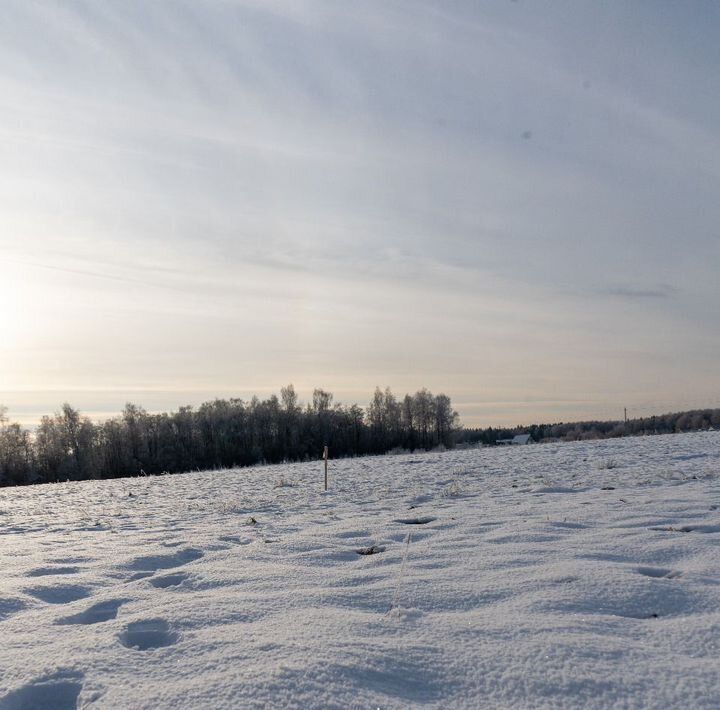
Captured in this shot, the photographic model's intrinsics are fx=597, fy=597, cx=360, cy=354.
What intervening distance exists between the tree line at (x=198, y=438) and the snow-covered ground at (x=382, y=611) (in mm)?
45937

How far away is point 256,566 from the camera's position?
4699 mm

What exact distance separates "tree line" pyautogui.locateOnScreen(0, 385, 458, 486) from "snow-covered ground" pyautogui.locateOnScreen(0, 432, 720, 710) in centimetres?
4594

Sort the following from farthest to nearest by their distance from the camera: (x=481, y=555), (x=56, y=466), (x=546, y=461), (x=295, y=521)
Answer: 1. (x=56, y=466)
2. (x=546, y=461)
3. (x=295, y=521)
4. (x=481, y=555)

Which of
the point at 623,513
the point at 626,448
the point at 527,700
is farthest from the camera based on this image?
the point at 626,448

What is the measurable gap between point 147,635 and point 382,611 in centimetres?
129

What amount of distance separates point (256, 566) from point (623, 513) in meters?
3.98

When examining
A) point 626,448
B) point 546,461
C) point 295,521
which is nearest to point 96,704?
point 295,521

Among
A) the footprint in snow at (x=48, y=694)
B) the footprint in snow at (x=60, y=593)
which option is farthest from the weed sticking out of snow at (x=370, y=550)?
the footprint in snow at (x=48, y=694)

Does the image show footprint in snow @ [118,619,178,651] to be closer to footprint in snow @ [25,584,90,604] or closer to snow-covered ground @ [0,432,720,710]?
snow-covered ground @ [0,432,720,710]

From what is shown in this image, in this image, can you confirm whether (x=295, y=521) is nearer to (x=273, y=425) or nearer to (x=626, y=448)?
(x=626, y=448)

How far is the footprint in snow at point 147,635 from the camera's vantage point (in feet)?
9.97

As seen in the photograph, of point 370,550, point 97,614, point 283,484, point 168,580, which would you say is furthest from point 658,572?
point 283,484

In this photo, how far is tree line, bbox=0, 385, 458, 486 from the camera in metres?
58.2

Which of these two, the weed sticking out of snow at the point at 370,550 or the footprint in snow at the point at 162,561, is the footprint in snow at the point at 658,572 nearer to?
the weed sticking out of snow at the point at 370,550
